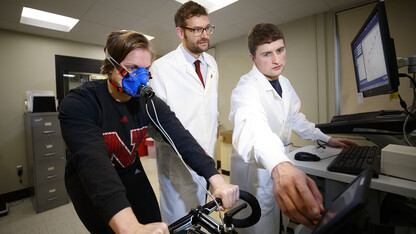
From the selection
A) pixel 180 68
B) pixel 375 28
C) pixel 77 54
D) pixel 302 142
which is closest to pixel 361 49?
pixel 375 28

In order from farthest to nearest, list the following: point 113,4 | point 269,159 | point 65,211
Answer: point 65,211 → point 113,4 → point 269,159

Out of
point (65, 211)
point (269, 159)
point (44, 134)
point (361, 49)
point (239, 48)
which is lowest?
point (65, 211)

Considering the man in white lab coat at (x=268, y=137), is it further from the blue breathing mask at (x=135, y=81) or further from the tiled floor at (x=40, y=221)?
the tiled floor at (x=40, y=221)

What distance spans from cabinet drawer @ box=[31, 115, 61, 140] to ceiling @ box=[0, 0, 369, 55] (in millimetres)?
1422

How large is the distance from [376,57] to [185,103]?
116cm

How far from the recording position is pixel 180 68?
1.47 meters

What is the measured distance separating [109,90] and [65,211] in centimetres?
266

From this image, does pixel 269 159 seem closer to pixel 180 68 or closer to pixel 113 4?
pixel 180 68

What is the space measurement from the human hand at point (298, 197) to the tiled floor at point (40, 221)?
2.56 metres

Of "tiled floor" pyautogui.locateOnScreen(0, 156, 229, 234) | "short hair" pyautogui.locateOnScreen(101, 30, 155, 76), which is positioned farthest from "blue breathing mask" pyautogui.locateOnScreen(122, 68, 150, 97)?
"tiled floor" pyautogui.locateOnScreen(0, 156, 229, 234)

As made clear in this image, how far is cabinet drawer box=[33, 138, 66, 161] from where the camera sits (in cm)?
277

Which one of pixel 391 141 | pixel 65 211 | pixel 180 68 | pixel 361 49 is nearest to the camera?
pixel 391 141

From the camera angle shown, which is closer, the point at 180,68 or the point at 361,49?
the point at 361,49

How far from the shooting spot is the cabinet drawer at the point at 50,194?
278cm
